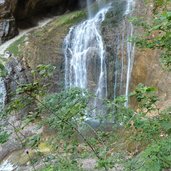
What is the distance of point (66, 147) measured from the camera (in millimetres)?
3572

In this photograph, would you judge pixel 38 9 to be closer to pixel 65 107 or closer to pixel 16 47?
pixel 16 47

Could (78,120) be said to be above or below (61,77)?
above

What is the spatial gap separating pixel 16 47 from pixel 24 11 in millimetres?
3185

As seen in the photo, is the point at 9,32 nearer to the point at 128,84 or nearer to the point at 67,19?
the point at 67,19

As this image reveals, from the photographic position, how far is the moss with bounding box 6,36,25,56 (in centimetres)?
1263

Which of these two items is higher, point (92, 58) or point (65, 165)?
point (65, 165)

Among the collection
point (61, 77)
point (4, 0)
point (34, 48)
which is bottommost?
point (61, 77)

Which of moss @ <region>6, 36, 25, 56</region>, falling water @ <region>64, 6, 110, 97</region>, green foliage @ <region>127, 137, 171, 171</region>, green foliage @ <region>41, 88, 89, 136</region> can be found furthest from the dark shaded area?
green foliage @ <region>127, 137, 171, 171</region>

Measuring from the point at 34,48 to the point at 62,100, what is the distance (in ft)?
30.8

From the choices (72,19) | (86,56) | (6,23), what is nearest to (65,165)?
(86,56)

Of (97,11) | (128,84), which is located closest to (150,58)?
(128,84)

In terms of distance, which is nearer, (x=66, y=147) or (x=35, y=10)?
(x=66, y=147)

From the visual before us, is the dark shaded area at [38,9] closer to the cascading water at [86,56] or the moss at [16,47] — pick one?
the moss at [16,47]

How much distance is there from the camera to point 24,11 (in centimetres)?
1547
